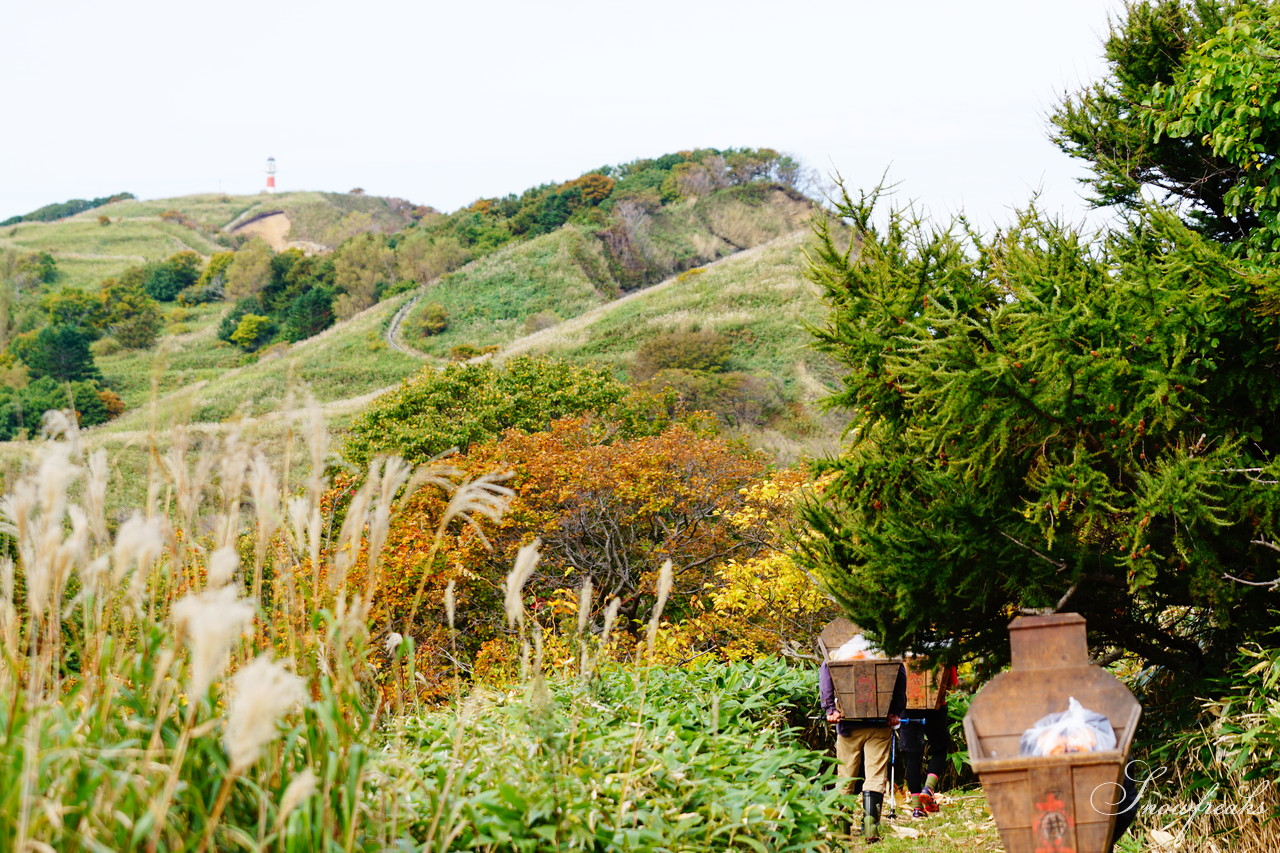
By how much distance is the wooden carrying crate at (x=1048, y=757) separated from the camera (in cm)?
363

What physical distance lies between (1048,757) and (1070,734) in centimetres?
16

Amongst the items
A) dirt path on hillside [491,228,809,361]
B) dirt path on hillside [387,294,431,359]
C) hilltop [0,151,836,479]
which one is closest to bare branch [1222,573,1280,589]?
hilltop [0,151,836,479]

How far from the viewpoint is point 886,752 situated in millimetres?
7070

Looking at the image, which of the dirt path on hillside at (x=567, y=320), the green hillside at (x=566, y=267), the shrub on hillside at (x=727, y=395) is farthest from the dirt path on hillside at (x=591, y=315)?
the shrub on hillside at (x=727, y=395)

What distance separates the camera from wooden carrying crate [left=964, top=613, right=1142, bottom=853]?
3.63m

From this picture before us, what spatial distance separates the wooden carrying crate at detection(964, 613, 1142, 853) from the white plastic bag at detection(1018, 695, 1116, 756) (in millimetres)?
51

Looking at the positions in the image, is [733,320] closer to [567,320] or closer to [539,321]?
[567,320]

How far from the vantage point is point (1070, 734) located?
3.77 metres

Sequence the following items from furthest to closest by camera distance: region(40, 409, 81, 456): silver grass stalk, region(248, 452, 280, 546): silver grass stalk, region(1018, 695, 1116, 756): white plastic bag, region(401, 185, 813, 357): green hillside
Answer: region(401, 185, 813, 357): green hillside
region(1018, 695, 1116, 756): white plastic bag
region(248, 452, 280, 546): silver grass stalk
region(40, 409, 81, 456): silver grass stalk

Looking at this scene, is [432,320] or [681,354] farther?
[432,320]

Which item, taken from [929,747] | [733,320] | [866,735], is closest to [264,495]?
[866,735]

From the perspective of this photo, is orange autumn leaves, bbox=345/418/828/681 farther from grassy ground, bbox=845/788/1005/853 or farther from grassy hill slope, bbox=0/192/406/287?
grassy hill slope, bbox=0/192/406/287

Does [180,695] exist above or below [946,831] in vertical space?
above

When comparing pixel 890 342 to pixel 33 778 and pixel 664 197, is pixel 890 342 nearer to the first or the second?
pixel 33 778
